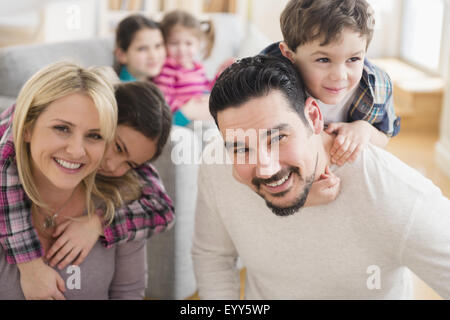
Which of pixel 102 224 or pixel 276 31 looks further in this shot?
pixel 102 224

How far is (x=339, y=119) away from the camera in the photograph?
60cm

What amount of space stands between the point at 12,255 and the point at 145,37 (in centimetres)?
106

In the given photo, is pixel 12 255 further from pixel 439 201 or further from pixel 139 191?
pixel 439 201

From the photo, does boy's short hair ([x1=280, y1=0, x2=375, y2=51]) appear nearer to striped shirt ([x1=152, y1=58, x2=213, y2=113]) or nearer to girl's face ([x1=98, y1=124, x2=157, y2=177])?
girl's face ([x1=98, y1=124, x2=157, y2=177])

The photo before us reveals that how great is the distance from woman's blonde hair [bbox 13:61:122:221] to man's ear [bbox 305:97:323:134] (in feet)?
0.91

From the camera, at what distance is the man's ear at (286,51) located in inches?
21.7

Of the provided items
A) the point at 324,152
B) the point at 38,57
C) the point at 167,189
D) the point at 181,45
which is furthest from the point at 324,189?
the point at 181,45

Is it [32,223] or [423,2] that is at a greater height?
[423,2]

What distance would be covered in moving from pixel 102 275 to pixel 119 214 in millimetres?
104

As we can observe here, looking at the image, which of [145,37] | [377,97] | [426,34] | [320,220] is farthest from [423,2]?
[145,37]

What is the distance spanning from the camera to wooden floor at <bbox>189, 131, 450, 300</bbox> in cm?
69

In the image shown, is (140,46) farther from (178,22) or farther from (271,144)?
(271,144)

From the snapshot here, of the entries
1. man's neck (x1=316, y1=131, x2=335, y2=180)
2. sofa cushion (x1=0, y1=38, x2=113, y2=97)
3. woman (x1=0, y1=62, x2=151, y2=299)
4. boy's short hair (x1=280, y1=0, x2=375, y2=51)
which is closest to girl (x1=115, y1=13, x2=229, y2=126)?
sofa cushion (x1=0, y1=38, x2=113, y2=97)
